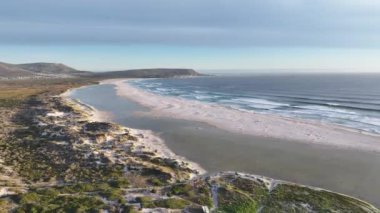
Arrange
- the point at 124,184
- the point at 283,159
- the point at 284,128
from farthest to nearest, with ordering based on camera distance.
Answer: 1. the point at 284,128
2. the point at 283,159
3. the point at 124,184

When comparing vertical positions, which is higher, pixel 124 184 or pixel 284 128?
pixel 284 128

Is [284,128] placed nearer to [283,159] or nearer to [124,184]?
[283,159]

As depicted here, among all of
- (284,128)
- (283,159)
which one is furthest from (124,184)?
(284,128)

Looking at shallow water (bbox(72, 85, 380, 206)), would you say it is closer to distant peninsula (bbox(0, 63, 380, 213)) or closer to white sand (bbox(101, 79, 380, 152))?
distant peninsula (bbox(0, 63, 380, 213))

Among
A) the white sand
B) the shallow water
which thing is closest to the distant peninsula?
the shallow water

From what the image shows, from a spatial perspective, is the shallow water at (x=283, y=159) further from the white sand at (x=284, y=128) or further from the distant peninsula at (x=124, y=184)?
the white sand at (x=284, y=128)

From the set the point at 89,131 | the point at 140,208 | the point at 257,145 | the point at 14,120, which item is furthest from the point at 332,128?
the point at 14,120

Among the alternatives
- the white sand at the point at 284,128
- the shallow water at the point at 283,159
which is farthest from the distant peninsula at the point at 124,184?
the white sand at the point at 284,128

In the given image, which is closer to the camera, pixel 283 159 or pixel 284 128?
pixel 283 159
